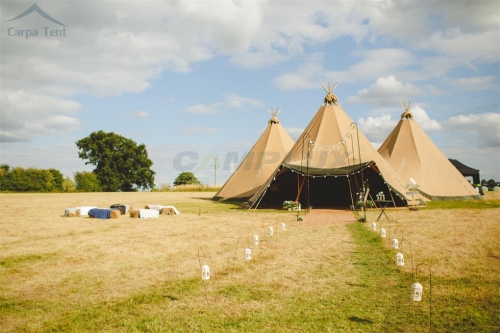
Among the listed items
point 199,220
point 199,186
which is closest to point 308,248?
point 199,220

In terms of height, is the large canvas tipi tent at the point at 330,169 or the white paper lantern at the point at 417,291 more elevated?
the large canvas tipi tent at the point at 330,169

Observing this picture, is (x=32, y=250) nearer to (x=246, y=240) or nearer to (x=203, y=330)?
(x=246, y=240)

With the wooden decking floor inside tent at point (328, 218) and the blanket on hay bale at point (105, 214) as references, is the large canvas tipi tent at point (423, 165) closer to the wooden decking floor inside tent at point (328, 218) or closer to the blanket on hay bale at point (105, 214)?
the wooden decking floor inside tent at point (328, 218)

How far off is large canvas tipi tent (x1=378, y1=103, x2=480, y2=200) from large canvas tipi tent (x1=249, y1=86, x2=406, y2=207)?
363 centimetres

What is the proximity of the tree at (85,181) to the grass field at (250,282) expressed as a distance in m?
34.0

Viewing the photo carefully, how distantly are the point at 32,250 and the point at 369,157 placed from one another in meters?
14.7

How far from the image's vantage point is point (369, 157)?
59.1ft

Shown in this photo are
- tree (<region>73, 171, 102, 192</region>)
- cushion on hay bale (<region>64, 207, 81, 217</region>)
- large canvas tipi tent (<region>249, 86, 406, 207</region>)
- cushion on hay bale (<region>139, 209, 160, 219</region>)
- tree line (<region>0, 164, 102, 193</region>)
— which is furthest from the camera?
tree (<region>73, 171, 102, 192</region>)

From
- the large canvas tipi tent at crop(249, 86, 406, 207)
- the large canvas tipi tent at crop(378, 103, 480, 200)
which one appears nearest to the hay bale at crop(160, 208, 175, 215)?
the large canvas tipi tent at crop(249, 86, 406, 207)

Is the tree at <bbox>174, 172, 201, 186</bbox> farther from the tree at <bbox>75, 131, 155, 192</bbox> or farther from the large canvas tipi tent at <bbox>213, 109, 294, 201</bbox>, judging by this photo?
the large canvas tipi tent at <bbox>213, 109, 294, 201</bbox>

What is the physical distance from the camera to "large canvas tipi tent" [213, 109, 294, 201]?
72.5ft

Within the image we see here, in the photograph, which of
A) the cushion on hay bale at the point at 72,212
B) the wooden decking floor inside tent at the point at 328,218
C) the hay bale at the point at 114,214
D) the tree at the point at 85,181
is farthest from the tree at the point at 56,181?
the wooden decking floor inside tent at the point at 328,218

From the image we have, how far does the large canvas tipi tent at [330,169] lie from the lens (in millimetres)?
16297

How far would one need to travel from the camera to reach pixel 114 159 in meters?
45.1
